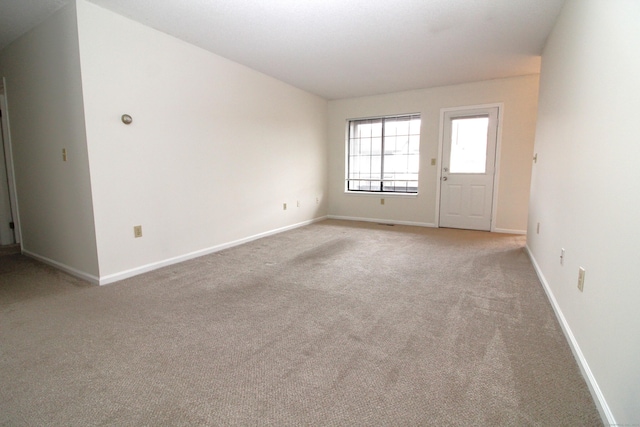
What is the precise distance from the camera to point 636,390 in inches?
40.9

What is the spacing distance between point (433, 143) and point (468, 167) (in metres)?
0.72

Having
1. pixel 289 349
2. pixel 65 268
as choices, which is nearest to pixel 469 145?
pixel 289 349

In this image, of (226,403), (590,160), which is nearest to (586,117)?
(590,160)

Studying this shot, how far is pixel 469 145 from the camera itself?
5094 millimetres

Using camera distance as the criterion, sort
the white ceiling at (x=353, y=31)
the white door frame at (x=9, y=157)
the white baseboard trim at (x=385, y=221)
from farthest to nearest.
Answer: the white baseboard trim at (x=385, y=221) < the white door frame at (x=9, y=157) < the white ceiling at (x=353, y=31)

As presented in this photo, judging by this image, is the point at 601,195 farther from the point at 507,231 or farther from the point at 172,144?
the point at 507,231

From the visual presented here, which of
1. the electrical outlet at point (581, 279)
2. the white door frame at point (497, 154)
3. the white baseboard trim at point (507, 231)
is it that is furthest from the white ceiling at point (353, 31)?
the white baseboard trim at point (507, 231)

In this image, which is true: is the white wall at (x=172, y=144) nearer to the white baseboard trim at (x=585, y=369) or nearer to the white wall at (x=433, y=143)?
the white wall at (x=433, y=143)

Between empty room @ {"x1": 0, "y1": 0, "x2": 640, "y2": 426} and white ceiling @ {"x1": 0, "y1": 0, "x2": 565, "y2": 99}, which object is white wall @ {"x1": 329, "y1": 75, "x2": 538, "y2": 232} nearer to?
empty room @ {"x1": 0, "y1": 0, "x2": 640, "y2": 426}

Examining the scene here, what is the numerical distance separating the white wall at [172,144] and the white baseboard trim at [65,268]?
15 centimetres

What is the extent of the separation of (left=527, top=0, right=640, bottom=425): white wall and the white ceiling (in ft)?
2.59

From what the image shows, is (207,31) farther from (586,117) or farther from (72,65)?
(586,117)

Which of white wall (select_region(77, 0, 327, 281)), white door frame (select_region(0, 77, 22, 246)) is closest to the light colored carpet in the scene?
white wall (select_region(77, 0, 327, 281))

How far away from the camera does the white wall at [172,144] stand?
273 centimetres
